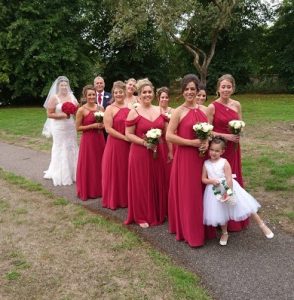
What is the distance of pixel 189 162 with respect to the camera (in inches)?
220

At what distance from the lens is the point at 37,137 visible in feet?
52.1

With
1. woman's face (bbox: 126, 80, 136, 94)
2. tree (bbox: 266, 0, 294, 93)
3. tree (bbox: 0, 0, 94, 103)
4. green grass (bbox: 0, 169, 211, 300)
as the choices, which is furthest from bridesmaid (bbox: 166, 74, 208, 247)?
tree (bbox: 266, 0, 294, 93)

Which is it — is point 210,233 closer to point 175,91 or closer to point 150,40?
point 150,40

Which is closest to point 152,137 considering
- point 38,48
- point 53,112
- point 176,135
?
point 176,135

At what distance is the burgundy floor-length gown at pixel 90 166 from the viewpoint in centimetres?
818

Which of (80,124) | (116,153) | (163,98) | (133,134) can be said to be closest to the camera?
(133,134)

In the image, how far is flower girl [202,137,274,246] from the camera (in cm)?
545

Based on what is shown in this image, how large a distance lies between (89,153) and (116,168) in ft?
3.52

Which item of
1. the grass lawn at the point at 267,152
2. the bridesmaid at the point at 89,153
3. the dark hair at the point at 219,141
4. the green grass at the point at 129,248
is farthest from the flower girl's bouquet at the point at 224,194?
the bridesmaid at the point at 89,153

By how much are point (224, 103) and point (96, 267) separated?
2.89 meters

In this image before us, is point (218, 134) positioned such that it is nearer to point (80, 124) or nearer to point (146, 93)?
point (146, 93)

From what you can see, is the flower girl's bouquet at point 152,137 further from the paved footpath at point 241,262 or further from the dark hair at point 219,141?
the paved footpath at point 241,262

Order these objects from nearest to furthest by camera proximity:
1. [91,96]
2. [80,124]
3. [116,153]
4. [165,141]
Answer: [165,141] < [116,153] < [91,96] < [80,124]

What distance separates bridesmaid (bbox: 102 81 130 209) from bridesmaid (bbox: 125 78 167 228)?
2.69 feet
